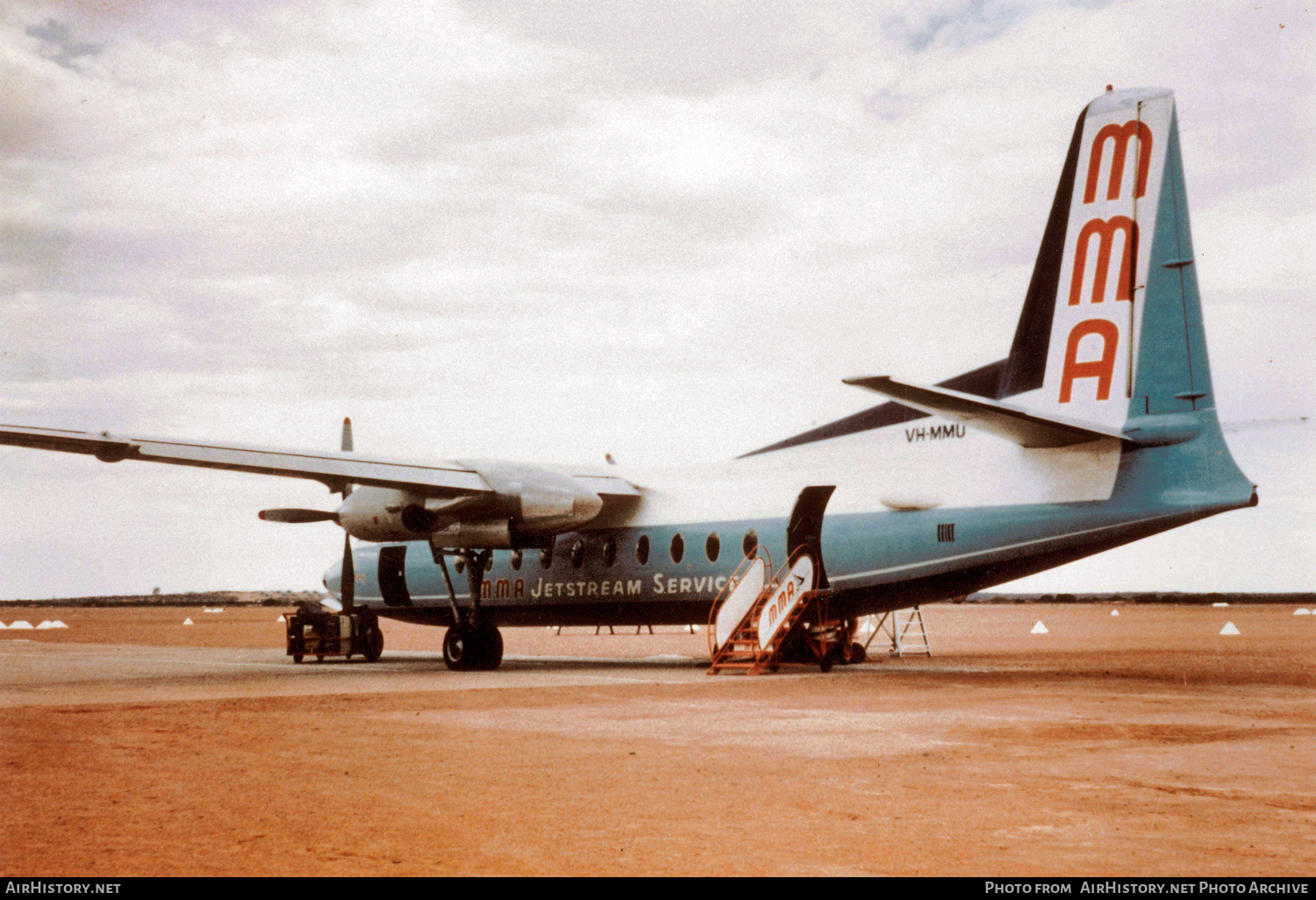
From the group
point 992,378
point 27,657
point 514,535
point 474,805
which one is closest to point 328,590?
point 27,657

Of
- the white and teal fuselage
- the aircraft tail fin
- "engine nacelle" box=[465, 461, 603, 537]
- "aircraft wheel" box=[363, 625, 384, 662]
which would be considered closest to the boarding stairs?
the white and teal fuselage

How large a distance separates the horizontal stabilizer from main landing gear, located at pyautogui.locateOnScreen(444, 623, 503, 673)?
1017 cm

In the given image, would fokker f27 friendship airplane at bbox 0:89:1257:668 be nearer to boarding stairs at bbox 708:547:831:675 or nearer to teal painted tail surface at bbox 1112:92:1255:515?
teal painted tail surface at bbox 1112:92:1255:515

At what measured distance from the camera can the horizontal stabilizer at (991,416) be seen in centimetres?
1488

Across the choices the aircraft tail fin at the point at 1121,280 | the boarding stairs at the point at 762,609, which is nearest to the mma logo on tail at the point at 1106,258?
the aircraft tail fin at the point at 1121,280

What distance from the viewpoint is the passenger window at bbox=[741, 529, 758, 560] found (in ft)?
70.8

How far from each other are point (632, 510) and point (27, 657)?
Result: 1551cm

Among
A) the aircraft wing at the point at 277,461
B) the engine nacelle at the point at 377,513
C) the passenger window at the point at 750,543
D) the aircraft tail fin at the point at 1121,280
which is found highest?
the aircraft tail fin at the point at 1121,280

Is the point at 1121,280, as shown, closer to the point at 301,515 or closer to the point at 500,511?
the point at 500,511

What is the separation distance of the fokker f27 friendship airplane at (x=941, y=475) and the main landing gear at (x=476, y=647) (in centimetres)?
5

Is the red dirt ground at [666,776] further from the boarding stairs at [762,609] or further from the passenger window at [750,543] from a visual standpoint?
the passenger window at [750,543]

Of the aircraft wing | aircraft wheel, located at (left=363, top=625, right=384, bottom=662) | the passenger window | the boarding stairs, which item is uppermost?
the aircraft wing

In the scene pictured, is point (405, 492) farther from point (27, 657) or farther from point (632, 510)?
point (27, 657)

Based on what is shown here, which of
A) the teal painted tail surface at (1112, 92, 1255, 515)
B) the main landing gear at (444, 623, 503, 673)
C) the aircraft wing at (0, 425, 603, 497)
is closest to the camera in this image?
the teal painted tail surface at (1112, 92, 1255, 515)
